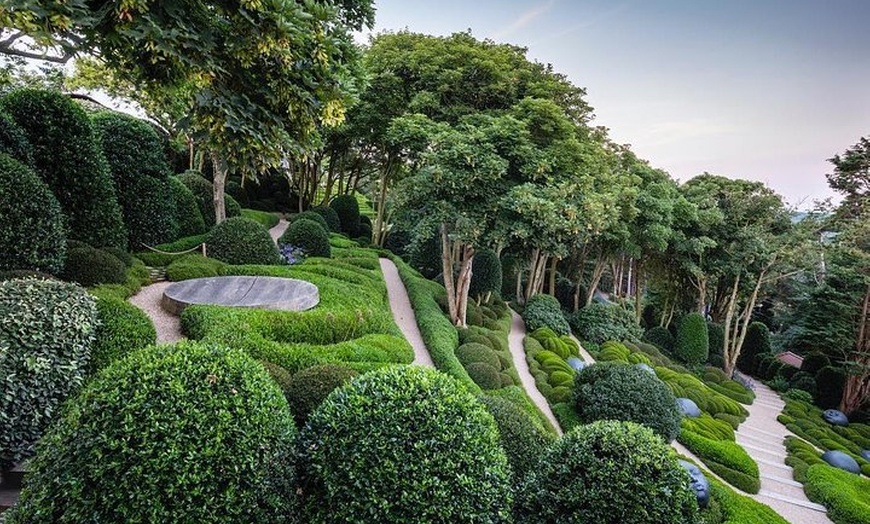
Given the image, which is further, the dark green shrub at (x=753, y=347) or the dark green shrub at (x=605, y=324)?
the dark green shrub at (x=753, y=347)

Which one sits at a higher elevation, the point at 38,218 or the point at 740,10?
the point at 740,10

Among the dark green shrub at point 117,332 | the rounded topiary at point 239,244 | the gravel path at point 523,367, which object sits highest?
the rounded topiary at point 239,244

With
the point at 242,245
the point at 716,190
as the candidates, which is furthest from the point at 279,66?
the point at 716,190

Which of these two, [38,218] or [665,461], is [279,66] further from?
[665,461]

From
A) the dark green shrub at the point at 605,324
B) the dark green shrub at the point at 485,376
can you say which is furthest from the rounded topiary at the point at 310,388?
the dark green shrub at the point at 605,324

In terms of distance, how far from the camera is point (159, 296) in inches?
328

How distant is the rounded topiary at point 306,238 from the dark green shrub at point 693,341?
1708 cm

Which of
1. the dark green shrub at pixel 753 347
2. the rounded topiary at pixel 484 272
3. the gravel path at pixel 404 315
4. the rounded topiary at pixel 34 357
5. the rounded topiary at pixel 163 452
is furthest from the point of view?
the dark green shrub at pixel 753 347

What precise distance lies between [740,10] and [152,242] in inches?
580

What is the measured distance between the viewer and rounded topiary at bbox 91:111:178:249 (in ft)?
33.8

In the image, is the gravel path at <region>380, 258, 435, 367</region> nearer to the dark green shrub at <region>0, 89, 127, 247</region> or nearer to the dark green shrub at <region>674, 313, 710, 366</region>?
the dark green shrub at <region>0, 89, 127, 247</region>

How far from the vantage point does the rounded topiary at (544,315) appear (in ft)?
53.8

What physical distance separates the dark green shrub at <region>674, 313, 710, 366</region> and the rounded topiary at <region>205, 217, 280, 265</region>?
61.0 ft

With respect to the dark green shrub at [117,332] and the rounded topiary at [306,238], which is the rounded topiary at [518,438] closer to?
the dark green shrub at [117,332]
